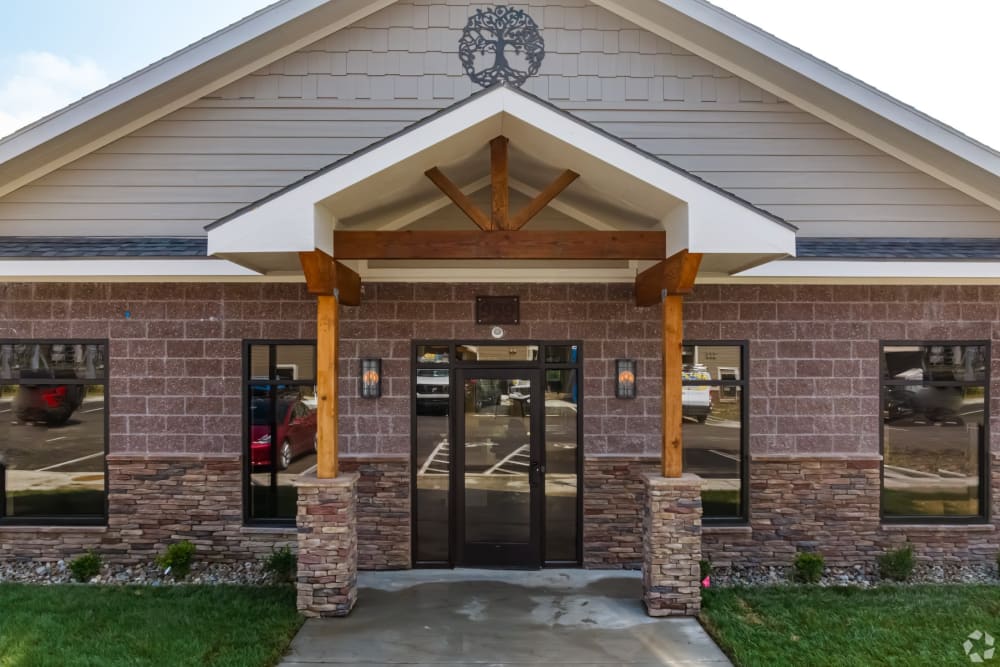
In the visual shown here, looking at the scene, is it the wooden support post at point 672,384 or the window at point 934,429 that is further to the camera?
the window at point 934,429

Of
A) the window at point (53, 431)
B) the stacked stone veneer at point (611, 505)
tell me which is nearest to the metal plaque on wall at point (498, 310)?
the stacked stone veneer at point (611, 505)

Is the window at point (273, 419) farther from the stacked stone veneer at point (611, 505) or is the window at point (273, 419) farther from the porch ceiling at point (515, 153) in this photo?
the stacked stone veneer at point (611, 505)

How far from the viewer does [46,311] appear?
22.5ft

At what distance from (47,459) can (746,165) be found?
8.76m

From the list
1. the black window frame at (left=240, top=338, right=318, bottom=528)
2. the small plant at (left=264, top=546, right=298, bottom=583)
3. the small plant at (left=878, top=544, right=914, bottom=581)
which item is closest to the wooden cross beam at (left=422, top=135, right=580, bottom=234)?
the black window frame at (left=240, top=338, right=318, bottom=528)

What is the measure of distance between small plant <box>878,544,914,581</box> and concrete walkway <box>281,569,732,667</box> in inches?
104

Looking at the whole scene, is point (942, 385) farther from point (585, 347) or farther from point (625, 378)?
point (585, 347)

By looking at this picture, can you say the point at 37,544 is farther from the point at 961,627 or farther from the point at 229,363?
the point at 961,627

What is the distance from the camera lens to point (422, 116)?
6.98m

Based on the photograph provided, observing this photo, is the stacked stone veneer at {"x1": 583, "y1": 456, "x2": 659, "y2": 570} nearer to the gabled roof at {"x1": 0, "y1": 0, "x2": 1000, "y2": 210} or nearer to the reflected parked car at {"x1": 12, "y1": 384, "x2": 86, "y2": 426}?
the gabled roof at {"x1": 0, "y1": 0, "x2": 1000, "y2": 210}

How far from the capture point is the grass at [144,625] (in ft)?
15.5

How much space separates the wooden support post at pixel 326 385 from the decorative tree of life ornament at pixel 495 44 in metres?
3.37

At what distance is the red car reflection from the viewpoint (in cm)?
691

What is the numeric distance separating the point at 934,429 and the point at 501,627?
5.42 m
